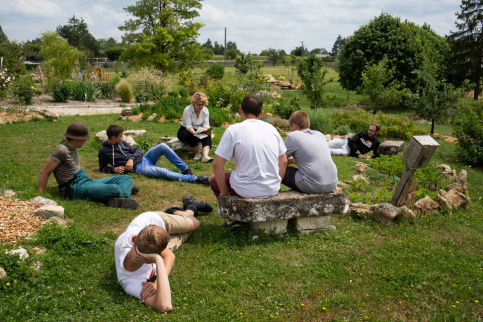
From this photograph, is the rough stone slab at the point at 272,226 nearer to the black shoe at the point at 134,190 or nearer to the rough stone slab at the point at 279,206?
the rough stone slab at the point at 279,206

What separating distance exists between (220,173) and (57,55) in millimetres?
24064

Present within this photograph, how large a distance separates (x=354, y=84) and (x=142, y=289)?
86.2 ft

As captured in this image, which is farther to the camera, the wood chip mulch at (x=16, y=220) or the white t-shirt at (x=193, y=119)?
the white t-shirt at (x=193, y=119)

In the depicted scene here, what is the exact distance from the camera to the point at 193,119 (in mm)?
8461

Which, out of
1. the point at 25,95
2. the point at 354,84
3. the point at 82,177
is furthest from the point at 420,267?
the point at 354,84

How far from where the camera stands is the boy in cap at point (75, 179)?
530cm

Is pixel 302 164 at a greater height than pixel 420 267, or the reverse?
pixel 302 164

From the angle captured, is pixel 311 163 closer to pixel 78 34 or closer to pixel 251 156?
pixel 251 156

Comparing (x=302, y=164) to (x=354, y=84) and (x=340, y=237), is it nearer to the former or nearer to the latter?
(x=340, y=237)

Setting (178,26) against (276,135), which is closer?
(276,135)

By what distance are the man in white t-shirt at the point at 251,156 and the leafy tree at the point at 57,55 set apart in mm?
22251

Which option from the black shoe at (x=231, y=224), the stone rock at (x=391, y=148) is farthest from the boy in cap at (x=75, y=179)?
the stone rock at (x=391, y=148)

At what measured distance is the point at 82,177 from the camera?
18.4 feet

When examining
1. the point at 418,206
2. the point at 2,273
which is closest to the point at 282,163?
the point at 418,206
